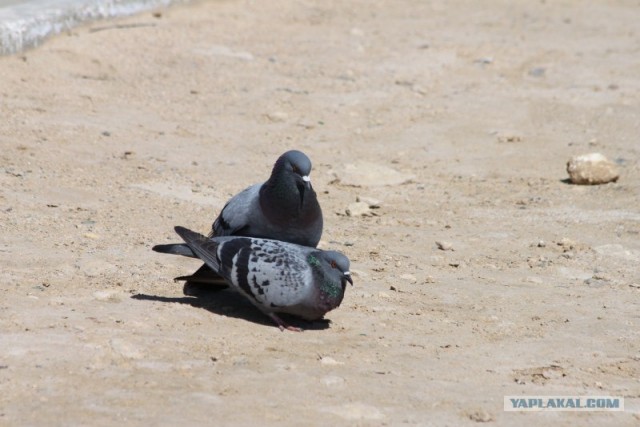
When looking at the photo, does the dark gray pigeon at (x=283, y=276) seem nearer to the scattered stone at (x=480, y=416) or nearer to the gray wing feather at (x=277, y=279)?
the gray wing feather at (x=277, y=279)

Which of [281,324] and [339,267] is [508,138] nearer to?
[339,267]

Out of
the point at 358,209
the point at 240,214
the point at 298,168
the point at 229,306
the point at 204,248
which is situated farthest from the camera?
the point at 358,209

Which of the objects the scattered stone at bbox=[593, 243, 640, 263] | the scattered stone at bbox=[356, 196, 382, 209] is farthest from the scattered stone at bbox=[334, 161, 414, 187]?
the scattered stone at bbox=[593, 243, 640, 263]

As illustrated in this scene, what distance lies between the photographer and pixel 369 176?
7914mm

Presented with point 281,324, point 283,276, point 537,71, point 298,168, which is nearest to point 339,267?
point 283,276

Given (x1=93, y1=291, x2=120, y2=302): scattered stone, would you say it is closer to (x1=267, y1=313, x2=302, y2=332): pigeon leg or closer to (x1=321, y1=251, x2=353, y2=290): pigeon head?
(x1=267, y1=313, x2=302, y2=332): pigeon leg

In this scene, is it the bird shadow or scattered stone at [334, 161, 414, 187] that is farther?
scattered stone at [334, 161, 414, 187]

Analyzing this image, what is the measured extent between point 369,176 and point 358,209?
0.74m

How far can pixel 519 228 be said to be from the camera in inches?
280

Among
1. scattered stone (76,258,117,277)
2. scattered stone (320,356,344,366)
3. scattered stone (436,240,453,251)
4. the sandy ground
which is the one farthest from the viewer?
scattered stone (436,240,453,251)

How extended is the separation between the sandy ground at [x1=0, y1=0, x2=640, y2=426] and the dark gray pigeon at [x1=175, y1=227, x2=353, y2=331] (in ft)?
0.42

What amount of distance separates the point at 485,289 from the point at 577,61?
563cm

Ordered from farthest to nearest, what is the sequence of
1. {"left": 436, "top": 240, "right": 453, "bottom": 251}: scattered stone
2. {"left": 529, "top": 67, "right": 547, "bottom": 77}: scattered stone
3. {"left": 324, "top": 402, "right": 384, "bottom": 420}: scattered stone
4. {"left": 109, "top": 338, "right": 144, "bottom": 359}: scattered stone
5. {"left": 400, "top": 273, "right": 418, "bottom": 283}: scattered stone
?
{"left": 529, "top": 67, "right": 547, "bottom": 77}: scattered stone, {"left": 436, "top": 240, "right": 453, "bottom": 251}: scattered stone, {"left": 400, "top": 273, "right": 418, "bottom": 283}: scattered stone, {"left": 109, "top": 338, "right": 144, "bottom": 359}: scattered stone, {"left": 324, "top": 402, "right": 384, "bottom": 420}: scattered stone

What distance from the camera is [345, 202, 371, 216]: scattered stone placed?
7.19 meters
